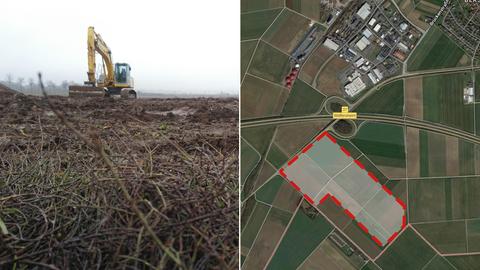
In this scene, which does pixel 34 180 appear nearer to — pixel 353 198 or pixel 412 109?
pixel 353 198

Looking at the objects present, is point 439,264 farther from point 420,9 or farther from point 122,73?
point 122,73

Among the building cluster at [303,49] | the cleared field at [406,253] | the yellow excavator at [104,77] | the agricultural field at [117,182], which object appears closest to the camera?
the agricultural field at [117,182]

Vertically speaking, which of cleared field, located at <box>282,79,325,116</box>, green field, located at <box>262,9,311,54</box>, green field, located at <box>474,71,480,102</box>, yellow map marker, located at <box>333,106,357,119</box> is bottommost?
yellow map marker, located at <box>333,106,357,119</box>

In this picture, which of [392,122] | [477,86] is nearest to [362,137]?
[392,122]

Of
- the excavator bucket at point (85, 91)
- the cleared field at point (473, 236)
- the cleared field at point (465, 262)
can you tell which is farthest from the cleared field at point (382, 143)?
the excavator bucket at point (85, 91)

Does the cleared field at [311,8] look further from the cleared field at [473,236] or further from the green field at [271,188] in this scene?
the cleared field at [473,236]

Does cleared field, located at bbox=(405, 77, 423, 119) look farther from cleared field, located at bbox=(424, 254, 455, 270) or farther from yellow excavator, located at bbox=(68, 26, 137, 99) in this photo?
yellow excavator, located at bbox=(68, 26, 137, 99)

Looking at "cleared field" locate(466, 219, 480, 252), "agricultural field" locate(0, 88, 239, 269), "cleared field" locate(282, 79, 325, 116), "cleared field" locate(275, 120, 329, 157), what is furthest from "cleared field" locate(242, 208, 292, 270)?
"cleared field" locate(466, 219, 480, 252)
